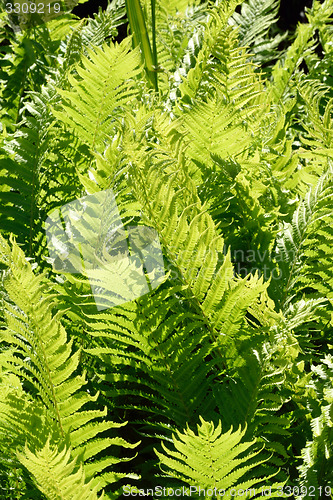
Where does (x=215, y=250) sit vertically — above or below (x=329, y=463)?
above

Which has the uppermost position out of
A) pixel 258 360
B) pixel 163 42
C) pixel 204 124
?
pixel 163 42

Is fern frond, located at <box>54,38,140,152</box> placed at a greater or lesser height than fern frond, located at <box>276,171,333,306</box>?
greater

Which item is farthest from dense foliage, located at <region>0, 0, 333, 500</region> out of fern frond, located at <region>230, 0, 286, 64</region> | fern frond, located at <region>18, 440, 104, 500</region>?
fern frond, located at <region>230, 0, 286, 64</region>

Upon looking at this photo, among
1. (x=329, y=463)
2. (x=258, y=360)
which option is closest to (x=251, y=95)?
(x=258, y=360)

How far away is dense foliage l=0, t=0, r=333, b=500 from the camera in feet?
2.11

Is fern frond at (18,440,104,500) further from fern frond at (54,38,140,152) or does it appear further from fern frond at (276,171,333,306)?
fern frond at (54,38,140,152)

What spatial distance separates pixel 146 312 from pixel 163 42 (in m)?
0.87

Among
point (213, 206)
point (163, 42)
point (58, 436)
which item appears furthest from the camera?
point (163, 42)

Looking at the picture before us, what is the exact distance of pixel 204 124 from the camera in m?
0.94

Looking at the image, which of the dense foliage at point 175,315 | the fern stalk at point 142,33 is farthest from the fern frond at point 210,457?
the fern stalk at point 142,33

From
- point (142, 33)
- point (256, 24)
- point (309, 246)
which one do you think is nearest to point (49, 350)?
point (309, 246)

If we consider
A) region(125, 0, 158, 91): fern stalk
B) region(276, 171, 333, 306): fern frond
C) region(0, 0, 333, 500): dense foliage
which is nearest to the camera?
region(0, 0, 333, 500): dense foliage

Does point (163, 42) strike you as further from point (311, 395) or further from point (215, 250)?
point (311, 395)

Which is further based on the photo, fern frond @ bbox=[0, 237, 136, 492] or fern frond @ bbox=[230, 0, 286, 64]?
fern frond @ bbox=[230, 0, 286, 64]
